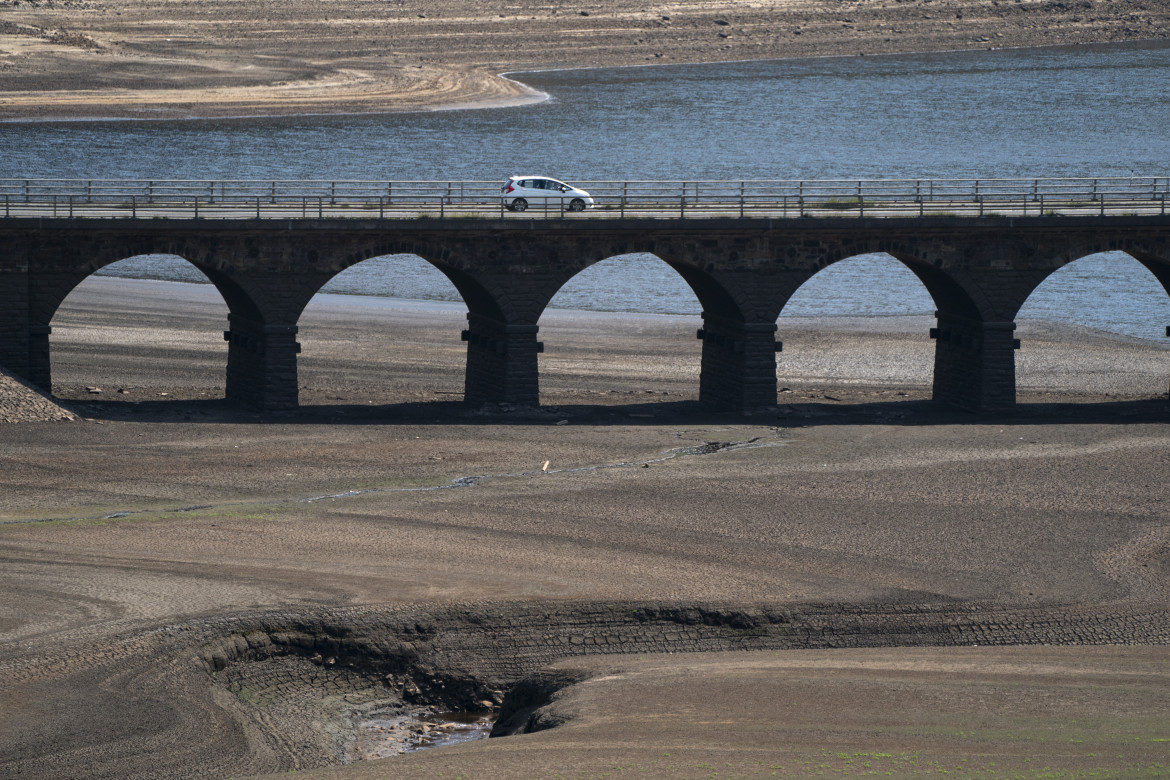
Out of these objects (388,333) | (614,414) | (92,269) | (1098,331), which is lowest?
(614,414)

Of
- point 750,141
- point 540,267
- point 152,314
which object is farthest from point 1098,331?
point 750,141

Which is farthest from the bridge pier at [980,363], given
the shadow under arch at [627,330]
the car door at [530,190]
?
the car door at [530,190]

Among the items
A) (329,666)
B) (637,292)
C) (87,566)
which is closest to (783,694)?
(329,666)

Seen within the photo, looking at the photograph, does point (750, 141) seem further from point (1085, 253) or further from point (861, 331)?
point (1085, 253)

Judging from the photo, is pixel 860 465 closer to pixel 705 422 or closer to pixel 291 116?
pixel 705 422

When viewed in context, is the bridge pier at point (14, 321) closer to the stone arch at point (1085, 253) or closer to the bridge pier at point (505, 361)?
the bridge pier at point (505, 361)

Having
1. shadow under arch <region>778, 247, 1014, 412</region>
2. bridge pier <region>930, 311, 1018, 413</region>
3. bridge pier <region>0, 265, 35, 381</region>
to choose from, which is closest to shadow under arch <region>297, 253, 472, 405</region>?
bridge pier <region>0, 265, 35, 381</region>

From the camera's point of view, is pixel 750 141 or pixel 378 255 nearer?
pixel 378 255
